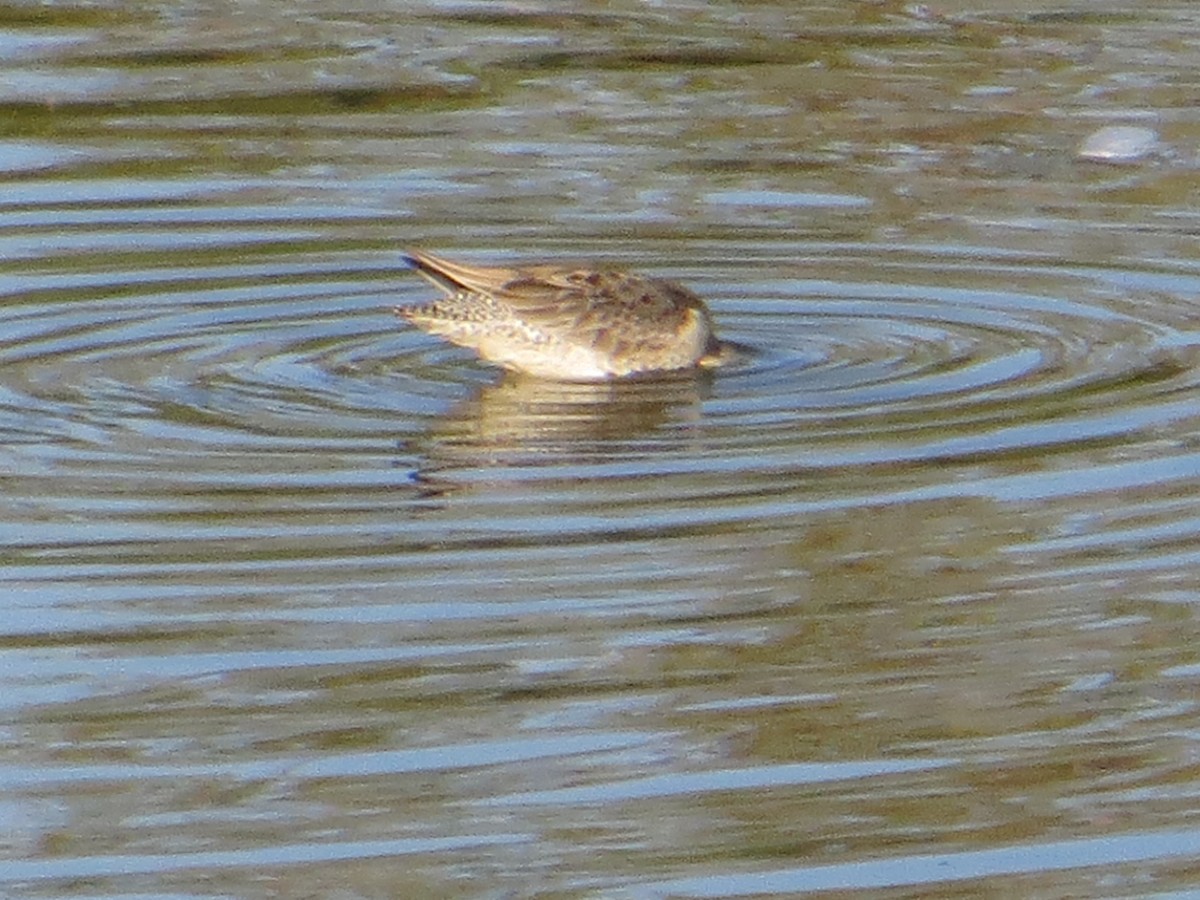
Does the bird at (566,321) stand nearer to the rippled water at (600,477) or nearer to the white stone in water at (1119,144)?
the rippled water at (600,477)

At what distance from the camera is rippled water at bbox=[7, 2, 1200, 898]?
6742 mm

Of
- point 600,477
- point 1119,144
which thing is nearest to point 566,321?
point 600,477

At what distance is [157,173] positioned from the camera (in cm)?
1347

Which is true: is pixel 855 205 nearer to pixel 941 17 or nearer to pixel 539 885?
pixel 941 17

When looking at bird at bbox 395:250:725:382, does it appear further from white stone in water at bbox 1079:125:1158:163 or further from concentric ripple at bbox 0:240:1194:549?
white stone in water at bbox 1079:125:1158:163

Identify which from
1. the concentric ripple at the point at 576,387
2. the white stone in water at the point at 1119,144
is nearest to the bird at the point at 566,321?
the concentric ripple at the point at 576,387

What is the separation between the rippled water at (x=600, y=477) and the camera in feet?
22.1

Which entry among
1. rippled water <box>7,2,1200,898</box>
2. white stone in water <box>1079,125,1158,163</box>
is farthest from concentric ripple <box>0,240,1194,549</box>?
white stone in water <box>1079,125,1158,163</box>

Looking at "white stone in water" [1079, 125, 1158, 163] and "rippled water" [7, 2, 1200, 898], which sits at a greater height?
"white stone in water" [1079, 125, 1158, 163]

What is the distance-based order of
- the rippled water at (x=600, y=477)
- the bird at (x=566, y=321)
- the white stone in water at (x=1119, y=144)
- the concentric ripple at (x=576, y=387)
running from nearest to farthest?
the rippled water at (x=600, y=477) → the concentric ripple at (x=576, y=387) → the bird at (x=566, y=321) → the white stone in water at (x=1119, y=144)

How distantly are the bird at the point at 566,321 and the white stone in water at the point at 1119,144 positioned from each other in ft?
11.5

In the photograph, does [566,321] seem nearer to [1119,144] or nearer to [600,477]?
[600,477]

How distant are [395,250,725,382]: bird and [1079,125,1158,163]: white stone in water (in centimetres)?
352

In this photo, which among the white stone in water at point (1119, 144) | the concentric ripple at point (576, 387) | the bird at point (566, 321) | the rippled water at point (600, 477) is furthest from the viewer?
the white stone in water at point (1119, 144)
